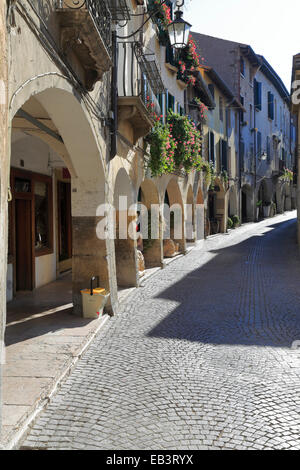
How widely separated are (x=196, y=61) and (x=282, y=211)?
2831 centimetres

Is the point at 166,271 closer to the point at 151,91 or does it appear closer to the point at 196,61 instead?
the point at 151,91

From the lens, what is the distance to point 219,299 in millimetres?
10008

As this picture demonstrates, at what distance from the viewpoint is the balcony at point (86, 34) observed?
5426mm

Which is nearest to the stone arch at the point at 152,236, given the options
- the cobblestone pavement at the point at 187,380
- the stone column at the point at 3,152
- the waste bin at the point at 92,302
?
the cobblestone pavement at the point at 187,380

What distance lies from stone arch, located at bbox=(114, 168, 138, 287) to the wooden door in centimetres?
210

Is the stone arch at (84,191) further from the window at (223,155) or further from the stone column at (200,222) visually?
the window at (223,155)

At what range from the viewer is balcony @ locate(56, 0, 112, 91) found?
5.43 metres

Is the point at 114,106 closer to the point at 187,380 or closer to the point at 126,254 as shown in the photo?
the point at 126,254

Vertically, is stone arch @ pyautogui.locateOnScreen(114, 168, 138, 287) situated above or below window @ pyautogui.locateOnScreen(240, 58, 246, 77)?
below

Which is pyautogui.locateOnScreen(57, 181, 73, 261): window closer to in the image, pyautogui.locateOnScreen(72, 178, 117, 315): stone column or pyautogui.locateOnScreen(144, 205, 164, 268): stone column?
pyautogui.locateOnScreen(144, 205, 164, 268): stone column

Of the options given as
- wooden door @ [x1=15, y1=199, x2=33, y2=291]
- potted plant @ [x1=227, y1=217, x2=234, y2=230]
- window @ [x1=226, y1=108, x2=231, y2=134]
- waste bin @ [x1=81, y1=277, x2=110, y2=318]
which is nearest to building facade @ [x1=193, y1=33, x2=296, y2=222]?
window @ [x1=226, y1=108, x2=231, y2=134]

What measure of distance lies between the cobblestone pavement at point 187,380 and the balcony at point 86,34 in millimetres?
4027

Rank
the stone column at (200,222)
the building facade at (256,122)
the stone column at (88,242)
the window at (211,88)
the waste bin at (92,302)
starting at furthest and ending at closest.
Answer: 1. the building facade at (256,122)
2. the window at (211,88)
3. the stone column at (200,222)
4. the stone column at (88,242)
5. the waste bin at (92,302)
